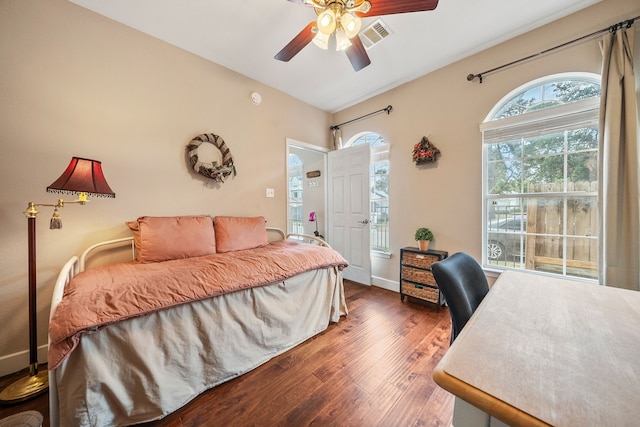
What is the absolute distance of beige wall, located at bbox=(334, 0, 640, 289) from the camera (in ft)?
6.33

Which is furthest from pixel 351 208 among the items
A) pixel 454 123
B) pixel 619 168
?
pixel 619 168

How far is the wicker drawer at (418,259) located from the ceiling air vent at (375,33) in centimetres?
230

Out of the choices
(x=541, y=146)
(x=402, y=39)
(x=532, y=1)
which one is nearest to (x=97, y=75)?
(x=402, y=39)

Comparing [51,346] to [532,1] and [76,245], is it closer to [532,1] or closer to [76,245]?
[76,245]

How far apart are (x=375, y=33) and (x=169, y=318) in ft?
9.28

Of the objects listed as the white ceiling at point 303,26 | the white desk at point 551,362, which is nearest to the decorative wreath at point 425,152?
the white ceiling at point 303,26

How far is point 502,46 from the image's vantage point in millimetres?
2266

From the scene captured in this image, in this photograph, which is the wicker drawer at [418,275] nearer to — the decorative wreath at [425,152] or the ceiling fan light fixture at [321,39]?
the decorative wreath at [425,152]

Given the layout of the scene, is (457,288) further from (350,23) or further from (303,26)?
(303,26)

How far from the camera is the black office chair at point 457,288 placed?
934 millimetres

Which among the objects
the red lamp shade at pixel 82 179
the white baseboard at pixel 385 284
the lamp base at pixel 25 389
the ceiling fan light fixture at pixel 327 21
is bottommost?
the lamp base at pixel 25 389

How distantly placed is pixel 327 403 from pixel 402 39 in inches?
121

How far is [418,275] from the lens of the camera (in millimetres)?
2627

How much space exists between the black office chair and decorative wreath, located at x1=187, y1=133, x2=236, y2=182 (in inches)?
91.8
